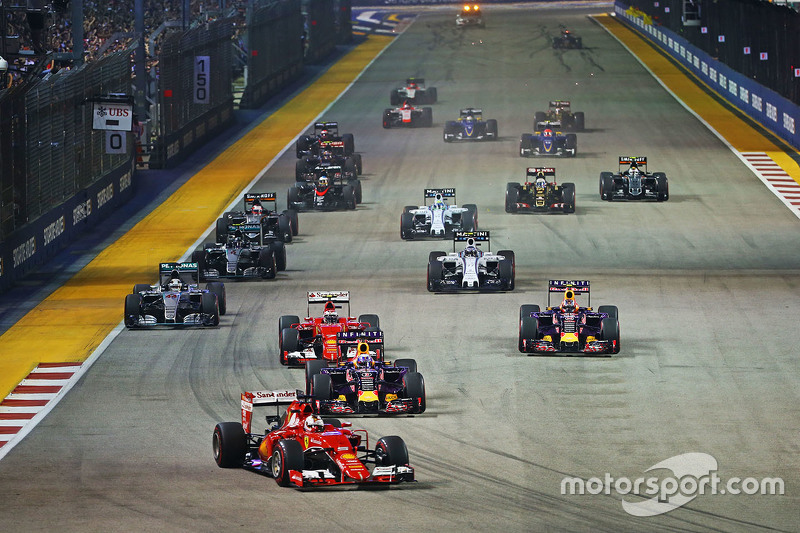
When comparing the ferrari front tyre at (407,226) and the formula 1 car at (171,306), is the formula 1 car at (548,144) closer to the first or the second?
the ferrari front tyre at (407,226)

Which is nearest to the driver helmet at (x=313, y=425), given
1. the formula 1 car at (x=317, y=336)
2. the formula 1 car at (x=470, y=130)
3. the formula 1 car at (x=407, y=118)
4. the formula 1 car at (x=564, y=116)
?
the formula 1 car at (x=317, y=336)

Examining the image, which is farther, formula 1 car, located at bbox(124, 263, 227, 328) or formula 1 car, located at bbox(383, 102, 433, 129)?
formula 1 car, located at bbox(383, 102, 433, 129)

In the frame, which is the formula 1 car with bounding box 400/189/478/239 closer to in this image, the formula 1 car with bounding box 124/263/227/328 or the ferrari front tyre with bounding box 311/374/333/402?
the formula 1 car with bounding box 124/263/227/328

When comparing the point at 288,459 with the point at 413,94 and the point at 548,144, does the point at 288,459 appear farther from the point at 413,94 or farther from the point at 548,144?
the point at 413,94

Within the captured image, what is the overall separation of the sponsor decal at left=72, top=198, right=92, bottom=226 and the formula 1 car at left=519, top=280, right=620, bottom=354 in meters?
20.1

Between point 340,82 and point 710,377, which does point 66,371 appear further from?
point 340,82

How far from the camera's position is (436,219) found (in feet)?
157

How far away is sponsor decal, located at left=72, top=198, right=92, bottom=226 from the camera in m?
48.5

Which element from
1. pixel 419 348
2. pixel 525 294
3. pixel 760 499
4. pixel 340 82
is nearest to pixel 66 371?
pixel 419 348

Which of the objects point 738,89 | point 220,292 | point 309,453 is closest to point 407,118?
point 738,89

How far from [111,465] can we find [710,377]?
12255 millimetres

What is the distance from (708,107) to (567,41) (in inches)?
1148

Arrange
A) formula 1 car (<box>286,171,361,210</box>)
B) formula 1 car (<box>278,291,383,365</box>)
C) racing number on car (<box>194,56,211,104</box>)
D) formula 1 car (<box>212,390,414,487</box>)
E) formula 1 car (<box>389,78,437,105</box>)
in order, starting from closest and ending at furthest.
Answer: formula 1 car (<box>212,390,414,487</box>), formula 1 car (<box>278,291,383,365</box>), formula 1 car (<box>286,171,361,210</box>), racing number on car (<box>194,56,211,104</box>), formula 1 car (<box>389,78,437,105</box>)

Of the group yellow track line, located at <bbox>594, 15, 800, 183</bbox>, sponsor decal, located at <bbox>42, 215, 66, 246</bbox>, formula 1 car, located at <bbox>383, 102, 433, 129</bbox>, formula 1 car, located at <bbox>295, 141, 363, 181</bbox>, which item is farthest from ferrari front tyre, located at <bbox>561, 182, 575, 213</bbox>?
formula 1 car, located at <bbox>383, 102, 433, 129</bbox>
